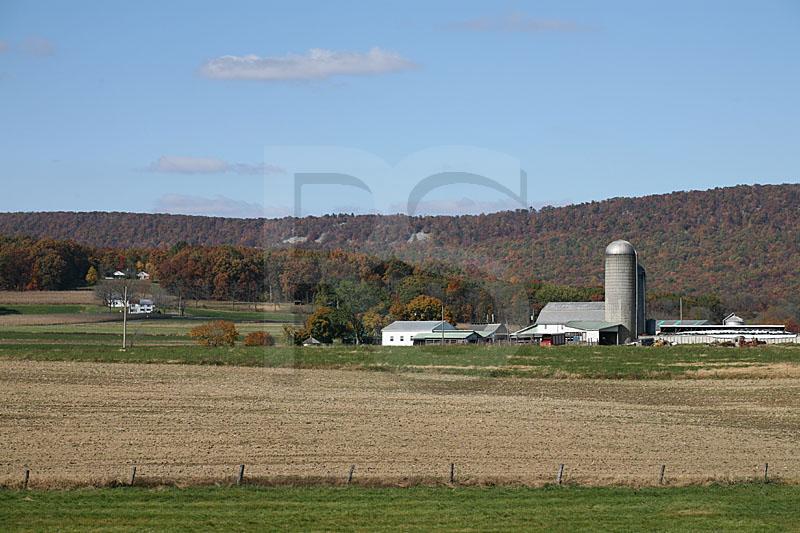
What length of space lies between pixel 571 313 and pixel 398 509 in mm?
81830

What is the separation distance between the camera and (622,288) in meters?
94.3

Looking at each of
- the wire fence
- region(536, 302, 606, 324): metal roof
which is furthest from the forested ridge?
the wire fence

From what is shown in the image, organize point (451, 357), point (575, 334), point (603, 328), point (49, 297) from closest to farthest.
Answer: point (451, 357) → point (603, 328) → point (575, 334) → point (49, 297)

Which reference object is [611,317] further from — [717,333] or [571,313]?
[717,333]

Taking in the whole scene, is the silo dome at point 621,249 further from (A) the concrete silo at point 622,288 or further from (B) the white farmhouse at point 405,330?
(B) the white farmhouse at point 405,330

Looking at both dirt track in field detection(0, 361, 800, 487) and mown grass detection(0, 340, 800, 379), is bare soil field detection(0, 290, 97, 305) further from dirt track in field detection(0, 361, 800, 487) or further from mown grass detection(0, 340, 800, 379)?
dirt track in field detection(0, 361, 800, 487)

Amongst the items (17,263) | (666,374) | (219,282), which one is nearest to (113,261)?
(17,263)

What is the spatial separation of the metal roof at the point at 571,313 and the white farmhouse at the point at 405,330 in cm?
1469

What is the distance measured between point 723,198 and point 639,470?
609 ft

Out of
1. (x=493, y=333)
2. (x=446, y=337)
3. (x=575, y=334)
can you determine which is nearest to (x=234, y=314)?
(x=446, y=337)

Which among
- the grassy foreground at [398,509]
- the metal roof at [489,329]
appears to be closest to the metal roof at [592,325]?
the metal roof at [489,329]

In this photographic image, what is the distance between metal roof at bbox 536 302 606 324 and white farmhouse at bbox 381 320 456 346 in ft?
48.2

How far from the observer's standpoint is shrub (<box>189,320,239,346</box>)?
7694 centimetres

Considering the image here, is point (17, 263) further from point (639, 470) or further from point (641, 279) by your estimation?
point (639, 470)
